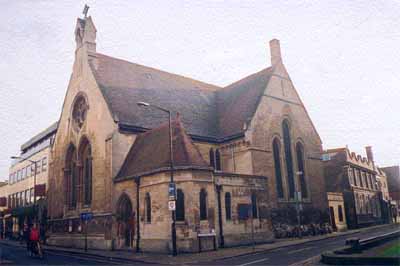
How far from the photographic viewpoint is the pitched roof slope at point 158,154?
82.6 ft

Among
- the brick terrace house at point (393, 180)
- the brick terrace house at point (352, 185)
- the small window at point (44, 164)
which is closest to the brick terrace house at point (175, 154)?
the small window at point (44, 164)

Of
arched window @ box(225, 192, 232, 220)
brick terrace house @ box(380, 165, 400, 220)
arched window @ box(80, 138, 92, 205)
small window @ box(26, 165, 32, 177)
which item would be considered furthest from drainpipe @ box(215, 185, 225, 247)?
brick terrace house @ box(380, 165, 400, 220)

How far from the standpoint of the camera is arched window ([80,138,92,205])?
112 ft

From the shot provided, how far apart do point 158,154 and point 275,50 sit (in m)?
20.8

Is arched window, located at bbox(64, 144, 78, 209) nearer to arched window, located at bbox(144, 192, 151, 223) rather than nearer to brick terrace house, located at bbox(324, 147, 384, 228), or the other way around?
arched window, located at bbox(144, 192, 151, 223)

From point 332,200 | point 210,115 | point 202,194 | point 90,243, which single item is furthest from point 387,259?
point 332,200

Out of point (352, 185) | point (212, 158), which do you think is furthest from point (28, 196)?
point (352, 185)

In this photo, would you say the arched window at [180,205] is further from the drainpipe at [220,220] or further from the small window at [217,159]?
the small window at [217,159]

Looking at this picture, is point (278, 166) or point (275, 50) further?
point (275, 50)

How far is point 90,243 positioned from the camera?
102ft

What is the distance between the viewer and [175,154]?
2556 centimetres

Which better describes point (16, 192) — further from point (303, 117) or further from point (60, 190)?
point (303, 117)

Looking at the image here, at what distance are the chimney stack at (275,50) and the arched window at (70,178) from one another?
2356 centimetres

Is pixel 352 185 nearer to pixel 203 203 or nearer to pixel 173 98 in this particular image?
pixel 173 98
